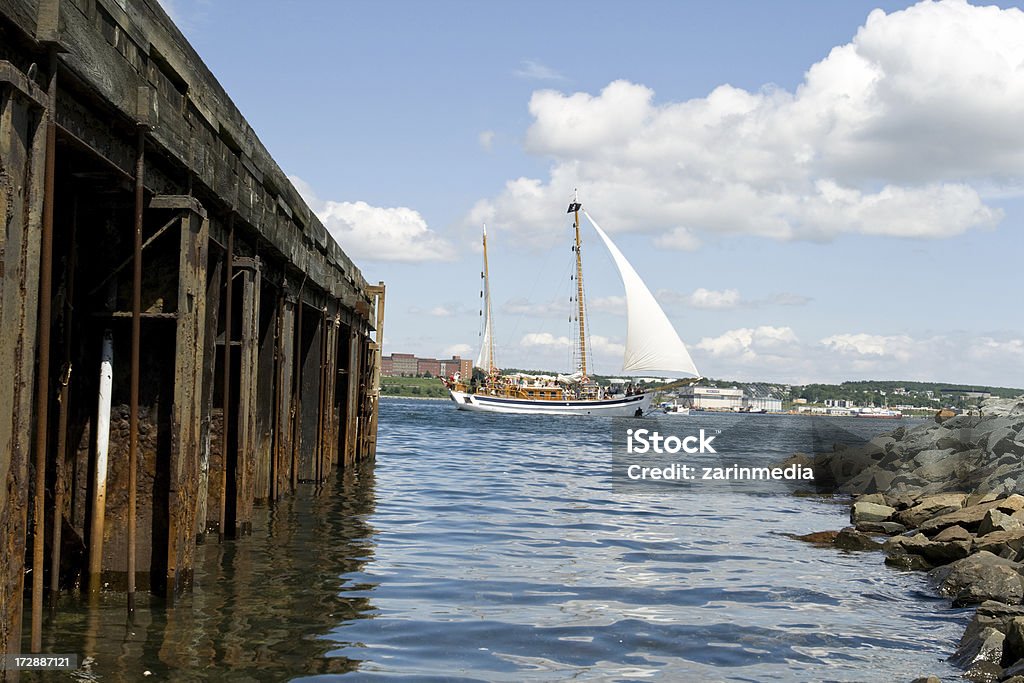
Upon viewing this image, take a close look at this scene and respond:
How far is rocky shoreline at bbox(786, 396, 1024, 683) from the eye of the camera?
1005 cm

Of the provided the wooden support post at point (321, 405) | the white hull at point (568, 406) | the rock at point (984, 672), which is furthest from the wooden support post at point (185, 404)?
the white hull at point (568, 406)

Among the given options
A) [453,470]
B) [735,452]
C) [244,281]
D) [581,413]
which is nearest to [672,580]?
[244,281]

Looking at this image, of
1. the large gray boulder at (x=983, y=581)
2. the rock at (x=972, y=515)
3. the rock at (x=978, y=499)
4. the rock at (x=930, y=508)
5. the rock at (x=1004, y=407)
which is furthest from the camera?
the rock at (x=1004, y=407)

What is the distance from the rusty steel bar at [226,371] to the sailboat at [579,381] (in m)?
79.3

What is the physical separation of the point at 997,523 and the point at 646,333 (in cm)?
7618

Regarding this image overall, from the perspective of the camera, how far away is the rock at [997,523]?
51.3 ft

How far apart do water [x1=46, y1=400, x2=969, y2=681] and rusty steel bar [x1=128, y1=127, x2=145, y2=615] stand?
1.89ft

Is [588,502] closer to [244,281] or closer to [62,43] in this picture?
[244,281]

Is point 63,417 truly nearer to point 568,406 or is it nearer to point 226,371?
point 226,371

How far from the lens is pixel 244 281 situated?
43.5 ft

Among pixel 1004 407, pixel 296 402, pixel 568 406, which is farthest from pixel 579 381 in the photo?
pixel 296 402

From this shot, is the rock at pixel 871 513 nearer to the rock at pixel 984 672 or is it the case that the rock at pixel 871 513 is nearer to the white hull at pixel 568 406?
the rock at pixel 984 672

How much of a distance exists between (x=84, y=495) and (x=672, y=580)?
307 inches

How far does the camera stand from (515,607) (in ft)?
38.9
